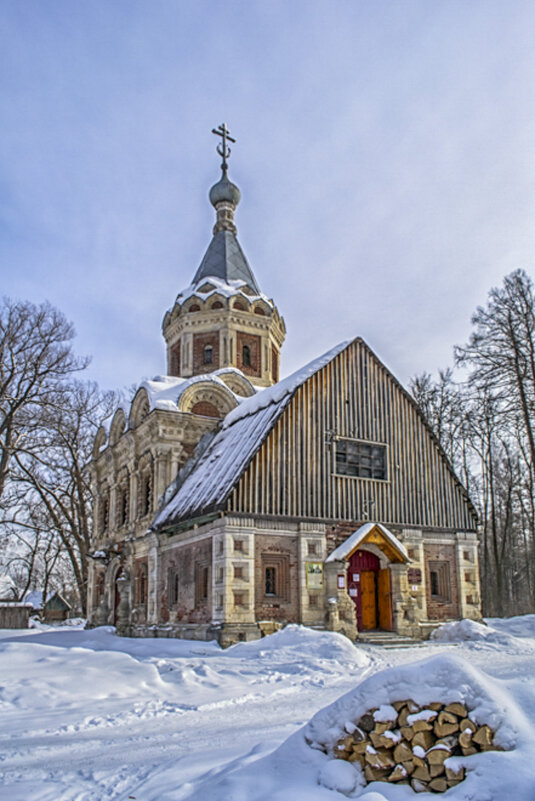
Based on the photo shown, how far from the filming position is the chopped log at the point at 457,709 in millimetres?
4891

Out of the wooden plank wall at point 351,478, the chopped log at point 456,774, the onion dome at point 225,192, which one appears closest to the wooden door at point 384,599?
the wooden plank wall at point 351,478

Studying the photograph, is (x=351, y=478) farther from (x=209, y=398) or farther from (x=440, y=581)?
(x=209, y=398)

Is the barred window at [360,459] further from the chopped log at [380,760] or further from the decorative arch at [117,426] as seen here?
the chopped log at [380,760]

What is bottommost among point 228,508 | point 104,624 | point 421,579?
point 104,624

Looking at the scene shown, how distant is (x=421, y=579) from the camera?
20141mm

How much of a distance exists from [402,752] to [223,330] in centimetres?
2402

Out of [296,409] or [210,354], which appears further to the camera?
[210,354]

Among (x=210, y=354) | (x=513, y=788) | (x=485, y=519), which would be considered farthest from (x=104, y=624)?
(x=513, y=788)

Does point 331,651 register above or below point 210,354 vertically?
below

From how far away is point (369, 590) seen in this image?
19594 mm

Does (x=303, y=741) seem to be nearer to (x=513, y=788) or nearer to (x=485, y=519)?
(x=513, y=788)

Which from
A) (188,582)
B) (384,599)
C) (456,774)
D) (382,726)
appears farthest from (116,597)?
(456,774)

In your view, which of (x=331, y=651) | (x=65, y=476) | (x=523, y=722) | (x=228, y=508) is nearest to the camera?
(x=523, y=722)

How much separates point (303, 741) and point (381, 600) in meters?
14.5
